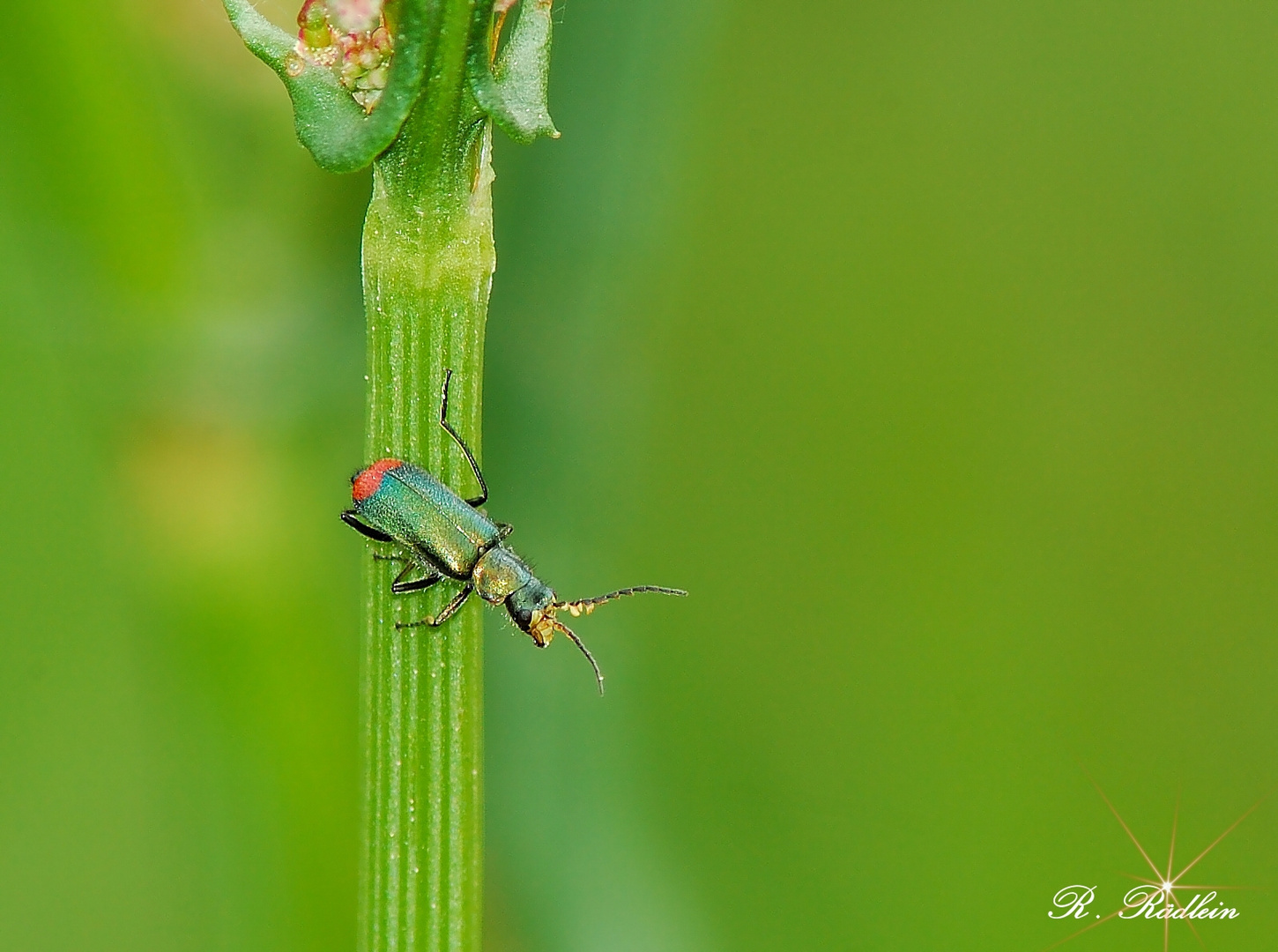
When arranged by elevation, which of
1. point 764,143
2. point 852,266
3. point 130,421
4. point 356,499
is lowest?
point 356,499

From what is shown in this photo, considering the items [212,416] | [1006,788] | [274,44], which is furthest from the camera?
[1006,788]

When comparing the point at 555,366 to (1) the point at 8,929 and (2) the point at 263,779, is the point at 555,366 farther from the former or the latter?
(1) the point at 8,929

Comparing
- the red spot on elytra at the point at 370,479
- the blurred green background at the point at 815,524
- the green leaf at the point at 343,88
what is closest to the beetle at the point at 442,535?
the red spot on elytra at the point at 370,479

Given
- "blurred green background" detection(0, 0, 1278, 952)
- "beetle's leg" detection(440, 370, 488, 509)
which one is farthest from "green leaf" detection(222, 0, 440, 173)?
"blurred green background" detection(0, 0, 1278, 952)

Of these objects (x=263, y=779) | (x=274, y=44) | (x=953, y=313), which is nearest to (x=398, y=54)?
(x=274, y=44)

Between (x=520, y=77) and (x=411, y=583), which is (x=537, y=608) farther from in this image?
(x=520, y=77)

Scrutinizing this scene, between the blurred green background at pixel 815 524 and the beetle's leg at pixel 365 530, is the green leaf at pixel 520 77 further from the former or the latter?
the blurred green background at pixel 815 524

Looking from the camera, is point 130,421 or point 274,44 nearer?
point 274,44
